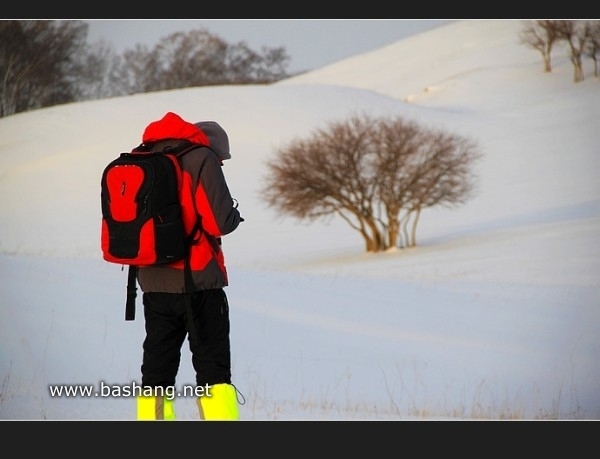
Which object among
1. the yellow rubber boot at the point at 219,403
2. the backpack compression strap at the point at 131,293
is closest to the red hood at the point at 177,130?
the backpack compression strap at the point at 131,293

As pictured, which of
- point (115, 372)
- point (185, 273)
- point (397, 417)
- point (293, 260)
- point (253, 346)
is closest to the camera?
point (185, 273)

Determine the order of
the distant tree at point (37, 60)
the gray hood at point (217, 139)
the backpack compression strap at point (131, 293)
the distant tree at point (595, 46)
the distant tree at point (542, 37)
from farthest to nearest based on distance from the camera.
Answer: the distant tree at point (542, 37) → the distant tree at point (595, 46) → the distant tree at point (37, 60) → the backpack compression strap at point (131, 293) → the gray hood at point (217, 139)

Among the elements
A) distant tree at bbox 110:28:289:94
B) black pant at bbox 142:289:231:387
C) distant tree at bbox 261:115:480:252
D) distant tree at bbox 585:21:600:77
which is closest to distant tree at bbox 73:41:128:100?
distant tree at bbox 110:28:289:94

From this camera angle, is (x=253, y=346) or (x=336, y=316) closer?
(x=253, y=346)

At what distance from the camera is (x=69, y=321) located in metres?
7.31

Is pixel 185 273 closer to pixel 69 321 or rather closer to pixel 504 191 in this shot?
pixel 69 321

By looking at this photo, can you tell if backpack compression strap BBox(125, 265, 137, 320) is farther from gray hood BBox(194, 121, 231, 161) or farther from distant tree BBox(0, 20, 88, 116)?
distant tree BBox(0, 20, 88, 116)

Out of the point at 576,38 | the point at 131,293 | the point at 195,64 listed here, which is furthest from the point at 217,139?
the point at 195,64

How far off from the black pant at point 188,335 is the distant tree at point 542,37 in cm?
853

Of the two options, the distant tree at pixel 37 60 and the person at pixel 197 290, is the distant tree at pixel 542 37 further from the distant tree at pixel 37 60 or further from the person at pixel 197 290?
the person at pixel 197 290

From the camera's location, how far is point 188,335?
429cm

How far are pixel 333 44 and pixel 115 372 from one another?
12.5ft

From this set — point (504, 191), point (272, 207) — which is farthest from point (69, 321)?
point (504, 191)

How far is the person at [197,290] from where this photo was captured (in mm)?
4199
